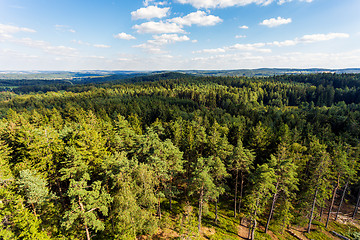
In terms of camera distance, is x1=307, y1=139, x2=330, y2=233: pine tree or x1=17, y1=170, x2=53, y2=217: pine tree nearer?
x1=17, y1=170, x2=53, y2=217: pine tree

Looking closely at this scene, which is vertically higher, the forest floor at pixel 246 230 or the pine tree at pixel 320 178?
the pine tree at pixel 320 178

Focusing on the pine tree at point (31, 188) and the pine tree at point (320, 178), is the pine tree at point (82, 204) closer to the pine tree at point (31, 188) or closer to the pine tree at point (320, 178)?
the pine tree at point (31, 188)

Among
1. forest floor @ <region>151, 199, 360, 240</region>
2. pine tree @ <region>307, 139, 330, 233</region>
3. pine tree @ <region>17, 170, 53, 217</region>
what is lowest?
forest floor @ <region>151, 199, 360, 240</region>

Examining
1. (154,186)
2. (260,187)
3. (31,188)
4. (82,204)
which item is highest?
(31,188)

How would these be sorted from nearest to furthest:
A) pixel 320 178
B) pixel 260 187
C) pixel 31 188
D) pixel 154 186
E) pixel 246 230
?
1. pixel 31 188
2. pixel 260 187
3. pixel 320 178
4. pixel 154 186
5. pixel 246 230

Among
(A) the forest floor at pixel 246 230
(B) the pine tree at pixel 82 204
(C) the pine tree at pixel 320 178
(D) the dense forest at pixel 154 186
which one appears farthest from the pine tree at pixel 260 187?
(B) the pine tree at pixel 82 204

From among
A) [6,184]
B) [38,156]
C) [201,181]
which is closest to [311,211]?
[201,181]

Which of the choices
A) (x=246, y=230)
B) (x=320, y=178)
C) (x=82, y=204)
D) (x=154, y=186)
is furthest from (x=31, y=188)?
(x=320, y=178)

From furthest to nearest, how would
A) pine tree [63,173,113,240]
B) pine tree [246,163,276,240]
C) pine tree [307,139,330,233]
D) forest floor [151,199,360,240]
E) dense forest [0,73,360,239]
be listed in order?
forest floor [151,199,360,240], pine tree [307,139,330,233], pine tree [246,163,276,240], dense forest [0,73,360,239], pine tree [63,173,113,240]

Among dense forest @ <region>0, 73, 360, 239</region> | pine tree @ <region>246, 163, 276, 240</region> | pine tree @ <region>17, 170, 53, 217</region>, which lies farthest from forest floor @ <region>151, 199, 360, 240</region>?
pine tree @ <region>17, 170, 53, 217</region>

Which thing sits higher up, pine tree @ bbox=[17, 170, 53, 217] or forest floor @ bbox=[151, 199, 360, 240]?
pine tree @ bbox=[17, 170, 53, 217]

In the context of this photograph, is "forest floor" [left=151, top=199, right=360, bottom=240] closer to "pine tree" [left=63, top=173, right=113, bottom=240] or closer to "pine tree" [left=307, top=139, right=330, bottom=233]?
"pine tree" [left=307, top=139, right=330, bottom=233]

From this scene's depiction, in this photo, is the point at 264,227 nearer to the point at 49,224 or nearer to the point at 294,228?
the point at 294,228

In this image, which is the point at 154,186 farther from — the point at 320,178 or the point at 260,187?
the point at 320,178
